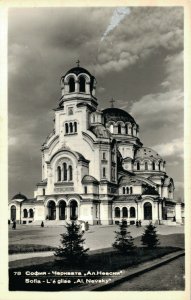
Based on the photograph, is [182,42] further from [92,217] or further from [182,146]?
[92,217]

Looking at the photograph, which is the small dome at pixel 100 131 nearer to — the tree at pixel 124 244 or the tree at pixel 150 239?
the tree at pixel 150 239

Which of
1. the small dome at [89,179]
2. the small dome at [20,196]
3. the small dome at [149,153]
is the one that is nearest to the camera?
the small dome at [20,196]

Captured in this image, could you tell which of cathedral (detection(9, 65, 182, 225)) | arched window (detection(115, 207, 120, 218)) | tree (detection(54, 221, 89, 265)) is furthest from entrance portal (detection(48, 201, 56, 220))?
tree (detection(54, 221, 89, 265))

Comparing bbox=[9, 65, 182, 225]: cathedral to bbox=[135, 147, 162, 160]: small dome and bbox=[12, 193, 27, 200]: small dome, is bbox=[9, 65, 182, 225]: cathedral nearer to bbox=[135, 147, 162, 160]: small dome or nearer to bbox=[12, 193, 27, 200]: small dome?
bbox=[135, 147, 162, 160]: small dome

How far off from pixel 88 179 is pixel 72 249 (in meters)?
3.93

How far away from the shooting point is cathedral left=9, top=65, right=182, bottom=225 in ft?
26.9

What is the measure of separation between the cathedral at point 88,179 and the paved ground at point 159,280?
2.74m

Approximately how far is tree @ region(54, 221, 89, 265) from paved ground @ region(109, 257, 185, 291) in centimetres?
64

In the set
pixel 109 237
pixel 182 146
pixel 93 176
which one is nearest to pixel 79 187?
pixel 93 176

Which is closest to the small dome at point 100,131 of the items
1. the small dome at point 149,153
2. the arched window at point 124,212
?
the small dome at point 149,153

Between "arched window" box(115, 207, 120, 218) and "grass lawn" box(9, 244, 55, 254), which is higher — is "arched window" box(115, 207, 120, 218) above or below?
above

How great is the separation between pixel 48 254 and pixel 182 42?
10.1 feet

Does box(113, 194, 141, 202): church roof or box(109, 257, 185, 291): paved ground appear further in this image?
box(113, 194, 141, 202): church roof

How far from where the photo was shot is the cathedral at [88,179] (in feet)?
26.9
